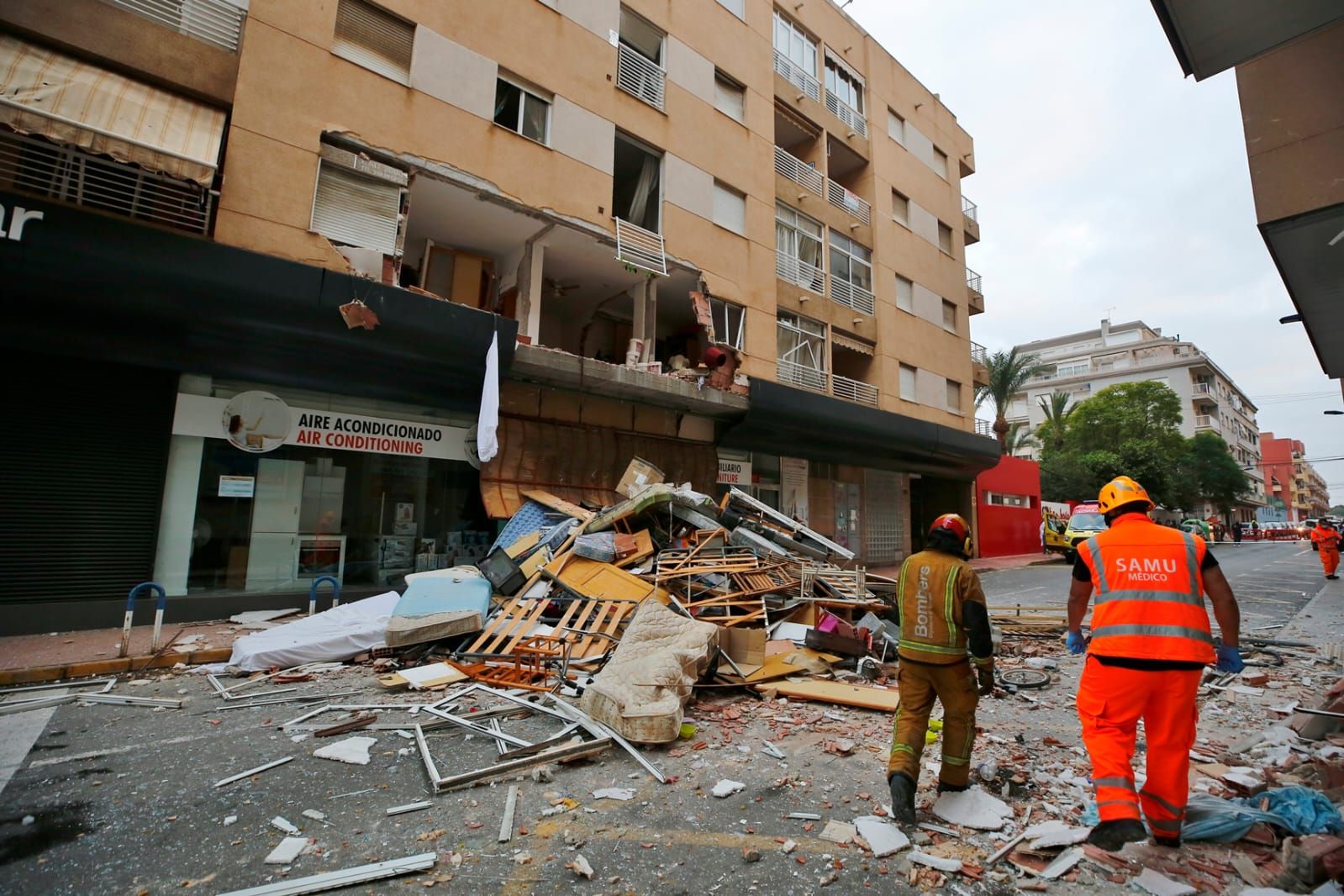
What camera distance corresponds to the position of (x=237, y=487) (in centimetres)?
892

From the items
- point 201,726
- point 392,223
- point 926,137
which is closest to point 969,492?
point 926,137

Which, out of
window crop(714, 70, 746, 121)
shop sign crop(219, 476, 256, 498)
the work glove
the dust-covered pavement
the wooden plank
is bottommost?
the dust-covered pavement

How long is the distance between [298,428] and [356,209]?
3.62 metres

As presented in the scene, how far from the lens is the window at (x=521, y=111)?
11.7m

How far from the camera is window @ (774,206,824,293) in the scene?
17.2 metres

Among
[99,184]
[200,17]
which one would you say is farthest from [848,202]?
[99,184]

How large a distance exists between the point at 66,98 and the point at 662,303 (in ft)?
36.6

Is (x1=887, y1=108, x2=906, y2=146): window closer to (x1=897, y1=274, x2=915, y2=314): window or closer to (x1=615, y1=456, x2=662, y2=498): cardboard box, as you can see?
(x1=897, y1=274, x2=915, y2=314): window

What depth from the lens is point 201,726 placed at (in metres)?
4.73

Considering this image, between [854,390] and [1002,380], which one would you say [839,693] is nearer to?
[854,390]

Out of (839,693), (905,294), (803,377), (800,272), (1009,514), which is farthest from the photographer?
(1009,514)

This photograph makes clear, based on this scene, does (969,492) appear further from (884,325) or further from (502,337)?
(502,337)

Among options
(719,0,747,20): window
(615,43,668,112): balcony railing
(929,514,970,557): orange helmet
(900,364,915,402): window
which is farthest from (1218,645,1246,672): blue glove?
(719,0,747,20): window

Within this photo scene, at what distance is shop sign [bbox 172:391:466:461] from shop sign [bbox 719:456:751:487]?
22.2 ft
